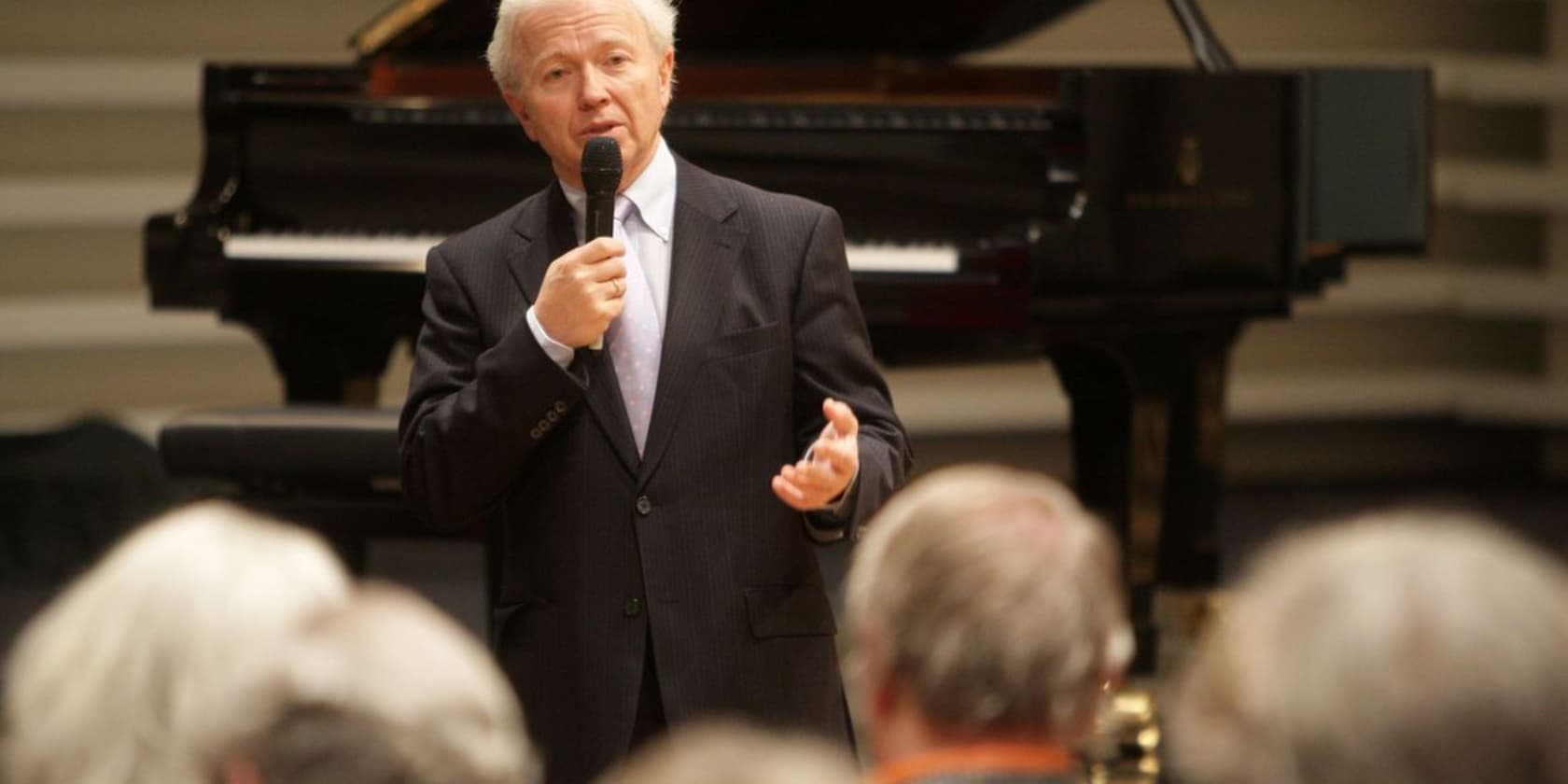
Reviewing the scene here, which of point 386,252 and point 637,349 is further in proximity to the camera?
point 386,252

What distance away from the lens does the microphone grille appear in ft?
7.12

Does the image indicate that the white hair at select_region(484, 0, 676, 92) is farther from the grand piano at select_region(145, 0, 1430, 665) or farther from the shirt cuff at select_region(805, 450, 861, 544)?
the grand piano at select_region(145, 0, 1430, 665)

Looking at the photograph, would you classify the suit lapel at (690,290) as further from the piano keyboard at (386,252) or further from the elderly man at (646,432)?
the piano keyboard at (386,252)

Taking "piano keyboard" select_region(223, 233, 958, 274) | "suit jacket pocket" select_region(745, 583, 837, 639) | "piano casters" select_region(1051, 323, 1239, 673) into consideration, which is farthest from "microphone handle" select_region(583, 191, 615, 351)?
"piano casters" select_region(1051, 323, 1239, 673)

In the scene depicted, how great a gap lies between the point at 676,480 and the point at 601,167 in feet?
1.07

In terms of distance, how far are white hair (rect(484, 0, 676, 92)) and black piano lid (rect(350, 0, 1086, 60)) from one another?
8.04 feet

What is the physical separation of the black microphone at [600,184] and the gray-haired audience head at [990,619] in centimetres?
85

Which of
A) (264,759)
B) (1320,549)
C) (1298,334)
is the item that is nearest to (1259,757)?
(1320,549)

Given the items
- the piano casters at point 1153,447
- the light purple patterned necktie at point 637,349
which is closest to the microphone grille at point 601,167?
the light purple patterned necktie at point 637,349

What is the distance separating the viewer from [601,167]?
2172 mm

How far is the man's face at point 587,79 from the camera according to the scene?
2.26 metres

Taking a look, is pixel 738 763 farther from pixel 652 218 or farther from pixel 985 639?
pixel 652 218

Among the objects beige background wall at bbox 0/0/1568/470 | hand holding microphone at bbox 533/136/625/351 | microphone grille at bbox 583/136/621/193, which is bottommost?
beige background wall at bbox 0/0/1568/470

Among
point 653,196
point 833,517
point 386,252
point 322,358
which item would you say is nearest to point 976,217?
point 386,252
